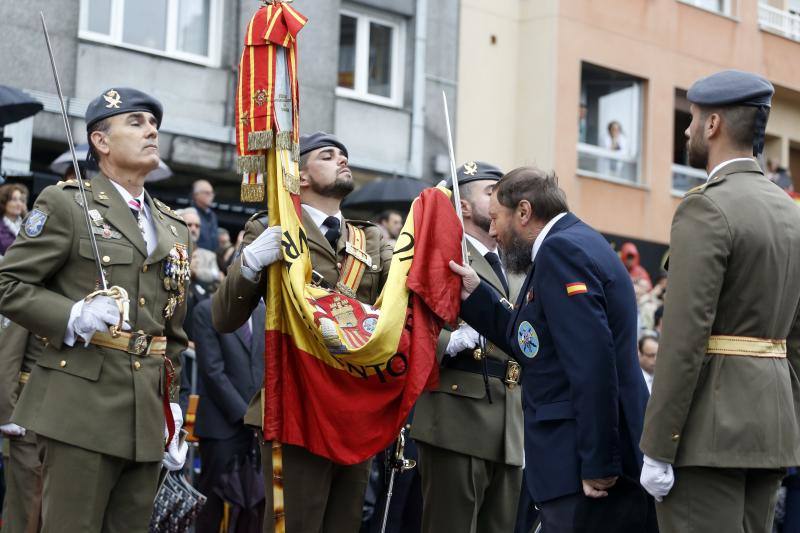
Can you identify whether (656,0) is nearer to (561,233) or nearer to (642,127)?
(642,127)

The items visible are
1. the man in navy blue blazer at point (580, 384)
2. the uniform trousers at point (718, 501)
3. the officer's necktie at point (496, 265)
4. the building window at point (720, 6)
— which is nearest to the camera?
the uniform trousers at point (718, 501)

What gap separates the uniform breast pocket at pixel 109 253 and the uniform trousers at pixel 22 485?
1521 mm

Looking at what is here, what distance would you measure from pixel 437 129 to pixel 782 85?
340 inches

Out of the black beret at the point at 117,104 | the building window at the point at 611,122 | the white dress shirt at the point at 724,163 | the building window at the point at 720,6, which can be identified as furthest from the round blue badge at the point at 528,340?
the building window at the point at 720,6

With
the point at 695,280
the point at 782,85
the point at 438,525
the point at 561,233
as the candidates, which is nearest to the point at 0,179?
the point at 438,525

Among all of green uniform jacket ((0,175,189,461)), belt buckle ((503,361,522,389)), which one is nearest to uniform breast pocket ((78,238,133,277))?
green uniform jacket ((0,175,189,461))

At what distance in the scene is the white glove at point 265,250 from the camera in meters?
6.36

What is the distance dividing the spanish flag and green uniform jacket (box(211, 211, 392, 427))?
0.13 metres

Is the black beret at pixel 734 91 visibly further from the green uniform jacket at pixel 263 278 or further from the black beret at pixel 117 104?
the black beret at pixel 117 104

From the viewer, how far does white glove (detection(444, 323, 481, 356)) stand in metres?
7.04

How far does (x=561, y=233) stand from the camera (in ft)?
19.1

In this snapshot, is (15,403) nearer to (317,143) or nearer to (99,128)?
(99,128)

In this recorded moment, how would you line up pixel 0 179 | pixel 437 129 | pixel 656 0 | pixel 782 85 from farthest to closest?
pixel 782 85
pixel 656 0
pixel 437 129
pixel 0 179

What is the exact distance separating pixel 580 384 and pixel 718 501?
75cm
